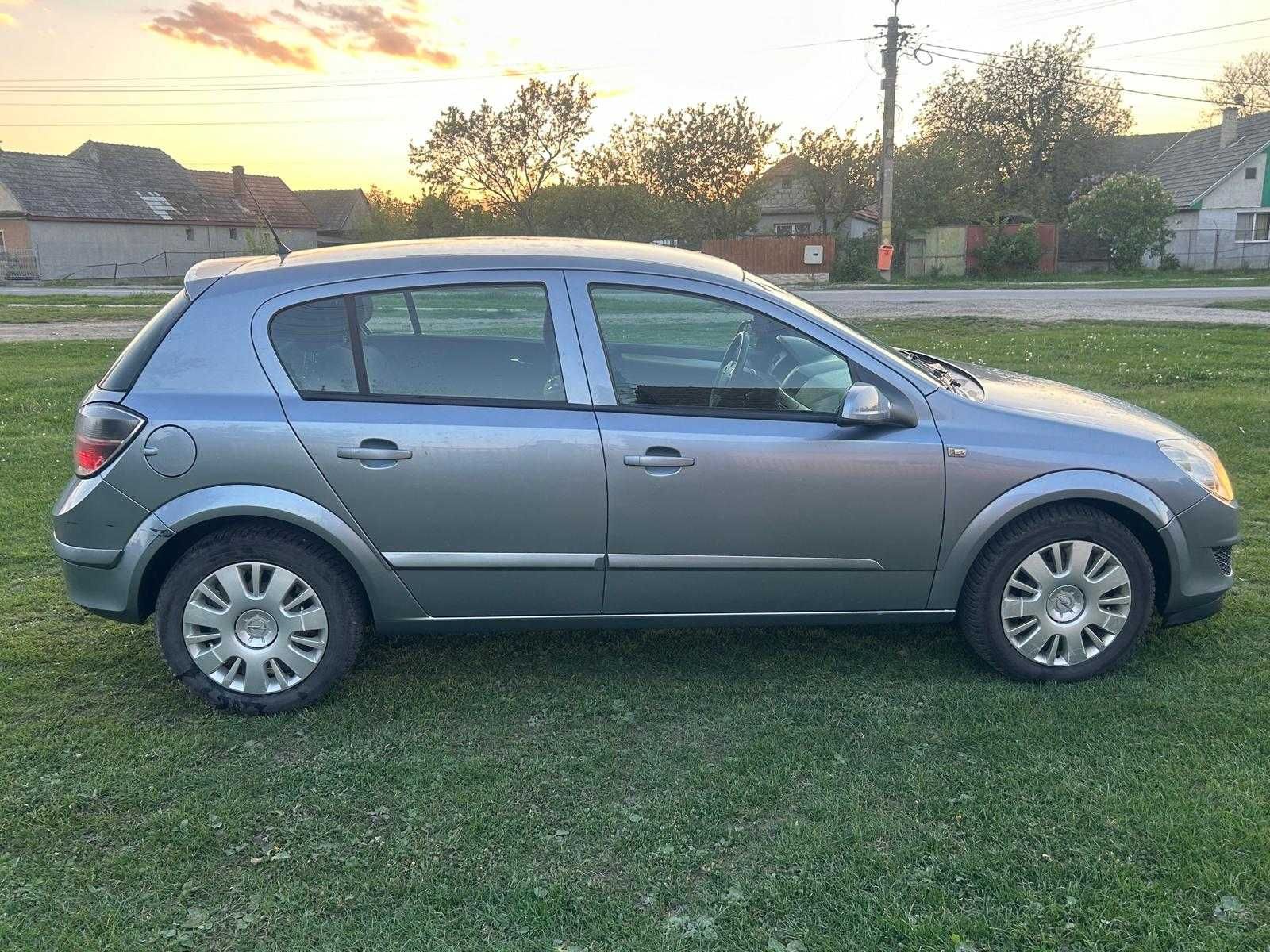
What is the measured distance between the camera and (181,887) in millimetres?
2770

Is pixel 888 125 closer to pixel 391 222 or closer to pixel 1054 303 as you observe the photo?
pixel 1054 303

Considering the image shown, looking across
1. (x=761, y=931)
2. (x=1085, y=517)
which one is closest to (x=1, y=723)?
(x=761, y=931)

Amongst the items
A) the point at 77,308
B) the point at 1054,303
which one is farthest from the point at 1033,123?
the point at 77,308

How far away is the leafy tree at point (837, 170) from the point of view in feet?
129

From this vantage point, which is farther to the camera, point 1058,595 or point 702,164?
point 702,164

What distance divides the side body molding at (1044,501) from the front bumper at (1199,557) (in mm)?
75

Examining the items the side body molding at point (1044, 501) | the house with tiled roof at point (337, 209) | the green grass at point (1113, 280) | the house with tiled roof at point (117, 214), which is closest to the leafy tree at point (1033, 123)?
the green grass at point (1113, 280)

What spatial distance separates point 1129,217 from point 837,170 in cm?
Result: 1113

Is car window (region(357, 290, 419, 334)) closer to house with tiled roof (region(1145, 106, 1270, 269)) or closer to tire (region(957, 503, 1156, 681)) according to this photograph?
tire (region(957, 503, 1156, 681))

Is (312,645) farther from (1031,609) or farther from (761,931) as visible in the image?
(1031,609)

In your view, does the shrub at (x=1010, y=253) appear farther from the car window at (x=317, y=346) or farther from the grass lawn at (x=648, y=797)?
the car window at (x=317, y=346)

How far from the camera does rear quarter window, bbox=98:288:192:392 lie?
12.0 feet

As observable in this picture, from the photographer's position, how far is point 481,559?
3705 millimetres

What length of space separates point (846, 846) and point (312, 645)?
81.6 inches
